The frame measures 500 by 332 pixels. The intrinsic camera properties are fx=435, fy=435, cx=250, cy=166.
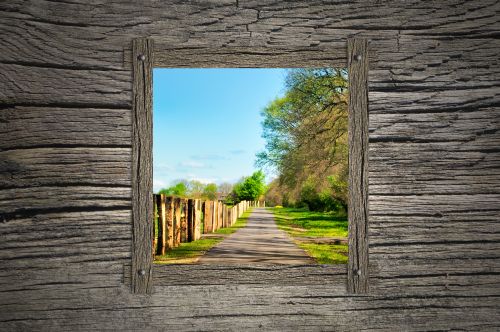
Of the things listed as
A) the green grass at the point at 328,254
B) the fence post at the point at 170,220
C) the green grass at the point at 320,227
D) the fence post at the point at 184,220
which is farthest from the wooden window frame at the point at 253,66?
the green grass at the point at 320,227

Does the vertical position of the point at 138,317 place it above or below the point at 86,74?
below

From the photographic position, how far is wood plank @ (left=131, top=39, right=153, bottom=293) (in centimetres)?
319

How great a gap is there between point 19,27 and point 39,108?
0.63m

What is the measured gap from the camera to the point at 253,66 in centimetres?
327

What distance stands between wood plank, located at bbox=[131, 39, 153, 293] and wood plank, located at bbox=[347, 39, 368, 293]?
1.48 metres

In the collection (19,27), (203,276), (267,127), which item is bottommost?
(203,276)

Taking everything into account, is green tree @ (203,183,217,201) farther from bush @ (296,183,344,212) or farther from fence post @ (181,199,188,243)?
fence post @ (181,199,188,243)

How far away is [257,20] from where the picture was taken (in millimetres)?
3277

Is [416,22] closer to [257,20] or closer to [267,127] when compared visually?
[257,20]

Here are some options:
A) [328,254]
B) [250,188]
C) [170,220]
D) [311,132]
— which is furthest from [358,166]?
[250,188]

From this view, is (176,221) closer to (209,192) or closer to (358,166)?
(358,166)

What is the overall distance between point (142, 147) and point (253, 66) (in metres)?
1.02

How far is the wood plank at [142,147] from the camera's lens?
319 centimetres

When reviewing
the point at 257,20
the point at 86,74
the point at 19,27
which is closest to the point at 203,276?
the point at 86,74
